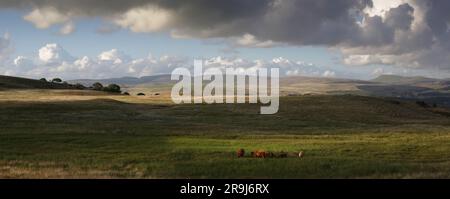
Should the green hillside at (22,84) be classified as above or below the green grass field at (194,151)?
above

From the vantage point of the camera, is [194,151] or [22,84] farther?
[22,84]

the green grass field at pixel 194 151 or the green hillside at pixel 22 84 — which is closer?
the green grass field at pixel 194 151

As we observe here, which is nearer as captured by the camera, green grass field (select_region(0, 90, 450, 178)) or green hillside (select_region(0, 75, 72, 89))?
green grass field (select_region(0, 90, 450, 178))

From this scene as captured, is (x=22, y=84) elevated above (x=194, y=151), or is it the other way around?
(x=22, y=84)

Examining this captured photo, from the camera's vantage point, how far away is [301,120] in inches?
3287

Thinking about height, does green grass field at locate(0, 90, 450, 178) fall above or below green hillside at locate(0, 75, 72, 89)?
below
